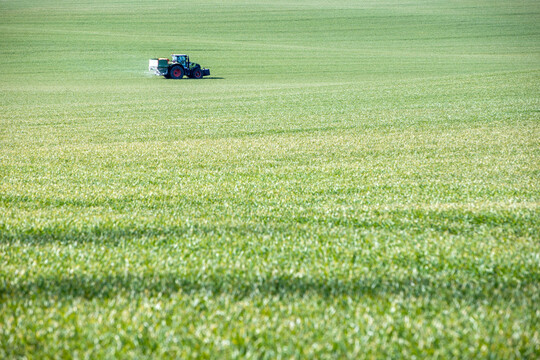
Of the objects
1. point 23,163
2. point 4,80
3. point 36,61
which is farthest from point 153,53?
point 23,163

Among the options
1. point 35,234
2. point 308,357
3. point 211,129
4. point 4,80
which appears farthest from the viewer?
point 4,80

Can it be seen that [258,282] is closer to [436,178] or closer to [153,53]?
[436,178]

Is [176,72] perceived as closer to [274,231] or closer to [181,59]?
[181,59]

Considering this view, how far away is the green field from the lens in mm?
3432

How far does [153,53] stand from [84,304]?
6569cm

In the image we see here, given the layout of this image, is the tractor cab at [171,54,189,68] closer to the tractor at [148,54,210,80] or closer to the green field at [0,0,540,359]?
the tractor at [148,54,210,80]

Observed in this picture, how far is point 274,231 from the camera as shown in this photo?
5.98 meters

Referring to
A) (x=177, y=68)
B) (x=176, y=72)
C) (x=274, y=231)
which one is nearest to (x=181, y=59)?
(x=177, y=68)

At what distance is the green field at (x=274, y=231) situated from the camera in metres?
3.43

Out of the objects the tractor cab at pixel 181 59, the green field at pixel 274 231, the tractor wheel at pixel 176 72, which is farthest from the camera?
the tractor wheel at pixel 176 72

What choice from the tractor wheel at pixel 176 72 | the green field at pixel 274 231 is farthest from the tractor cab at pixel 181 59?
the green field at pixel 274 231

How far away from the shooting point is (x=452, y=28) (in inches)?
3366

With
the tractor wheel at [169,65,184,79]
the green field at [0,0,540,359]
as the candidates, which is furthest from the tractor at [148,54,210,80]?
the green field at [0,0,540,359]

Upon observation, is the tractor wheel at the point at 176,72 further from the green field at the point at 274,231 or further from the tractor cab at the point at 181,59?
the green field at the point at 274,231
